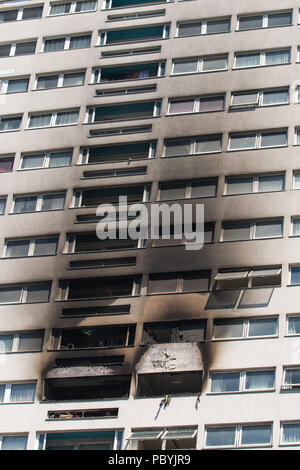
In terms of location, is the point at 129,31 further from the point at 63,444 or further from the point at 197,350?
the point at 63,444

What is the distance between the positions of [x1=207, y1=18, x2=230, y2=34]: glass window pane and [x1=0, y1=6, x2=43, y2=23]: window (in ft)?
44.1

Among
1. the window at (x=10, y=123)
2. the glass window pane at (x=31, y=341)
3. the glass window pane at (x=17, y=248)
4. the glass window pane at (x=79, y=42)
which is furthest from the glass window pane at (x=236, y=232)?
the glass window pane at (x=79, y=42)

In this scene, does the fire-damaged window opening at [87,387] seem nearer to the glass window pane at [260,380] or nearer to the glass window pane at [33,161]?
the glass window pane at [260,380]

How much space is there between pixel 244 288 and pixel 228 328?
2468 millimetres

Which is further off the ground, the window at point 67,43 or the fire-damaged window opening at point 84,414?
the window at point 67,43

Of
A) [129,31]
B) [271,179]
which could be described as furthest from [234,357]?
[129,31]

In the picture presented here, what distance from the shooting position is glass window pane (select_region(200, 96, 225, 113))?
56.4 m

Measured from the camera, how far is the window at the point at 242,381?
45094 millimetres

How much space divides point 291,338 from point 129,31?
2751 centimetres

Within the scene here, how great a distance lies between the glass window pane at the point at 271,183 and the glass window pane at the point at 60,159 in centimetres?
1278

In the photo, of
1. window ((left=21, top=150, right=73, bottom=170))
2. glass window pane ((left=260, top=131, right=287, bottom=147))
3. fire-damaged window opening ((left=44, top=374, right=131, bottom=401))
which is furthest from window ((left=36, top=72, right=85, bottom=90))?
fire-damaged window opening ((left=44, top=374, right=131, bottom=401))

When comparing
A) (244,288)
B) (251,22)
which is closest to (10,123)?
(251,22)
